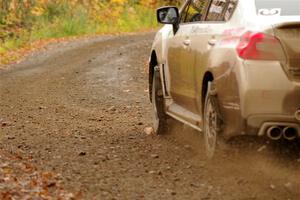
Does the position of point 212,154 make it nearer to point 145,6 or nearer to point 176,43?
point 176,43

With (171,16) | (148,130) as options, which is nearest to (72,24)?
(148,130)

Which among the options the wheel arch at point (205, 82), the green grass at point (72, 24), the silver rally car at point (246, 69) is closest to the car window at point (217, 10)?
the silver rally car at point (246, 69)

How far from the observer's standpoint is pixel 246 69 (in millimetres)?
7438

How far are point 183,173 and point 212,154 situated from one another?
0.31 meters

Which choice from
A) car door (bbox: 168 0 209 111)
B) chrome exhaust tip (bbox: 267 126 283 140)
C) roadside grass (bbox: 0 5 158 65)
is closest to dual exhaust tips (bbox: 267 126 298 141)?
chrome exhaust tip (bbox: 267 126 283 140)

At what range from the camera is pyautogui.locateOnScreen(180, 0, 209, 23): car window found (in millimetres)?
9330

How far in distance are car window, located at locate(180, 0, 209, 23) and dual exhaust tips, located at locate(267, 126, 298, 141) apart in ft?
6.51

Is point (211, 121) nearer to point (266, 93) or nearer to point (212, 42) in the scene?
point (212, 42)

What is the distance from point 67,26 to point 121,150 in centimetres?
2215

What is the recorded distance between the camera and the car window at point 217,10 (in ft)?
27.7

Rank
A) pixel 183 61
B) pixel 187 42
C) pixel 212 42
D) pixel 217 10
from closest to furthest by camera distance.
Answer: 1. pixel 212 42
2. pixel 217 10
3. pixel 187 42
4. pixel 183 61

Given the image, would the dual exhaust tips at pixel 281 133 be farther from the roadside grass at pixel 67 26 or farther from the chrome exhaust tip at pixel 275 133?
the roadside grass at pixel 67 26

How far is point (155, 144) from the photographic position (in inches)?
400

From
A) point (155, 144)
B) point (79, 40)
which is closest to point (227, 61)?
point (155, 144)
